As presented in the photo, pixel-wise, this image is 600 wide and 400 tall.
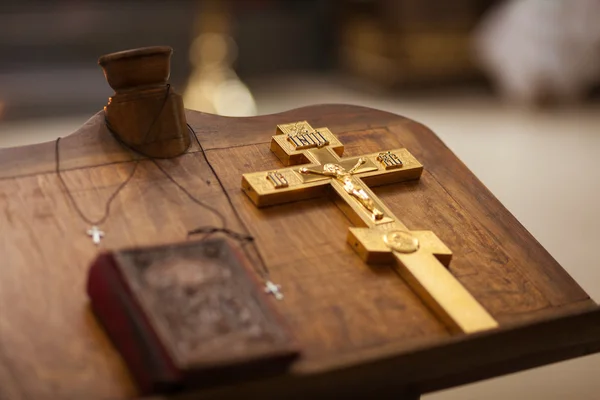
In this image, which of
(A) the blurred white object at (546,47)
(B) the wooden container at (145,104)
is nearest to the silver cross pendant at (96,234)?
(B) the wooden container at (145,104)

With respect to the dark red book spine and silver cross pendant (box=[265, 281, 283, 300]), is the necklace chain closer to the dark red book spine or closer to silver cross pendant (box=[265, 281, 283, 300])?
silver cross pendant (box=[265, 281, 283, 300])

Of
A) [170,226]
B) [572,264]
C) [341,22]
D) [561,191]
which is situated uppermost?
[341,22]

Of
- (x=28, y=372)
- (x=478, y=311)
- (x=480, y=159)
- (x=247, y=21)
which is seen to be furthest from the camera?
(x=247, y=21)

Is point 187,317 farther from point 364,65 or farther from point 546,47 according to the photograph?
point 364,65

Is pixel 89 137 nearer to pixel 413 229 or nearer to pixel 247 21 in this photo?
pixel 413 229

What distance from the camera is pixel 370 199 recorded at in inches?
63.4

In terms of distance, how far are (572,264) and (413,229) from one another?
158cm

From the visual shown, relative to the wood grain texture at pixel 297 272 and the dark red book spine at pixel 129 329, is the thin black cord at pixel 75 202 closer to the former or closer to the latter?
the wood grain texture at pixel 297 272

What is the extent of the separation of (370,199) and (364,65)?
3.70 m

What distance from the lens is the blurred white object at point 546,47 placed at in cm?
467

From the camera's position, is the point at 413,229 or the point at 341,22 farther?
the point at 341,22

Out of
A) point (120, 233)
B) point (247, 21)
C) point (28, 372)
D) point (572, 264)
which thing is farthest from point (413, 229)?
point (247, 21)

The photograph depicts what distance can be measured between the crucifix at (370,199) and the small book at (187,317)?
0.91ft

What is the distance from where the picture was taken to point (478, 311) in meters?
1.35
